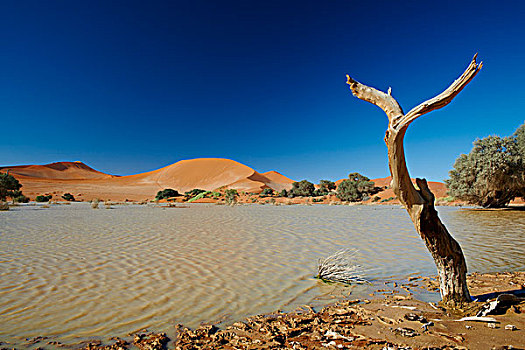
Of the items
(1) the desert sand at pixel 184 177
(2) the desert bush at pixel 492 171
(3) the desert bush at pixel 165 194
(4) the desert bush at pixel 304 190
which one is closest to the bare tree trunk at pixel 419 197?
(2) the desert bush at pixel 492 171

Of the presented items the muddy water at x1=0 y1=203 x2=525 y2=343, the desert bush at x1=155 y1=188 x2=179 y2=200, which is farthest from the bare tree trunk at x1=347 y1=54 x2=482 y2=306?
the desert bush at x1=155 y1=188 x2=179 y2=200

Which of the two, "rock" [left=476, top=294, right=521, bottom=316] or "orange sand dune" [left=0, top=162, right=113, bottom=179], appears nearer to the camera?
"rock" [left=476, top=294, right=521, bottom=316]

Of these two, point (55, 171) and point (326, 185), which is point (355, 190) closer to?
point (326, 185)

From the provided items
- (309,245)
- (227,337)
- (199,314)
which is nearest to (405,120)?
(227,337)

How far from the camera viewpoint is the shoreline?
2.43m

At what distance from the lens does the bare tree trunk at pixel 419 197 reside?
2.81 metres

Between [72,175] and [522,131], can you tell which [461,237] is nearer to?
[522,131]

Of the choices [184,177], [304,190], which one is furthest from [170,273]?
[184,177]

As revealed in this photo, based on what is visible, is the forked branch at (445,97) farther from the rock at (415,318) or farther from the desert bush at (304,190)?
the desert bush at (304,190)

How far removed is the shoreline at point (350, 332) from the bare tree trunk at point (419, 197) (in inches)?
10.4

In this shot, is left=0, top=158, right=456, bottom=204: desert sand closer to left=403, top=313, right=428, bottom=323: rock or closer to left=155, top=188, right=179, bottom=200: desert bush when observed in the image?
left=155, top=188, right=179, bottom=200: desert bush

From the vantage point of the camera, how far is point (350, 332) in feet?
8.73

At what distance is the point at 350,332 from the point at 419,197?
1512 mm

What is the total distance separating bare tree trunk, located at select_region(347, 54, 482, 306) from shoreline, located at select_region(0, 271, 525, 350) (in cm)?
26
